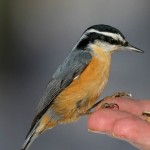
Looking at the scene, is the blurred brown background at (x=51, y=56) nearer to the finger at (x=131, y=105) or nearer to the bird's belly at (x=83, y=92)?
the bird's belly at (x=83, y=92)

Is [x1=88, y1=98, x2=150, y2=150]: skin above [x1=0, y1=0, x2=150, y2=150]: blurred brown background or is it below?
above

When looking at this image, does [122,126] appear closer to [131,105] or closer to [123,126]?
[123,126]

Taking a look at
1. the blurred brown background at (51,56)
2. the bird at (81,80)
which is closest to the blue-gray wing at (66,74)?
the bird at (81,80)

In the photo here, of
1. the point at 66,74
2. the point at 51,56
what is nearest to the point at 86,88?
the point at 66,74

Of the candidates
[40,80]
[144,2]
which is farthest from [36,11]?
[40,80]

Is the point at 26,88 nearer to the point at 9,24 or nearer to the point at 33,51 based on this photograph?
the point at 33,51

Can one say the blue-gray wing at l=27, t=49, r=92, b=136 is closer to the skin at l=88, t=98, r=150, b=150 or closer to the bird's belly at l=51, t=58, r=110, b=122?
the bird's belly at l=51, t=58, r=110, b=122

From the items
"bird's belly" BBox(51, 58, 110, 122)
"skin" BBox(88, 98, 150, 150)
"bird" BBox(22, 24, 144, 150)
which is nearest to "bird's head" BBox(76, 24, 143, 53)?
"bird" BBox(22, 24, 144, 150)
